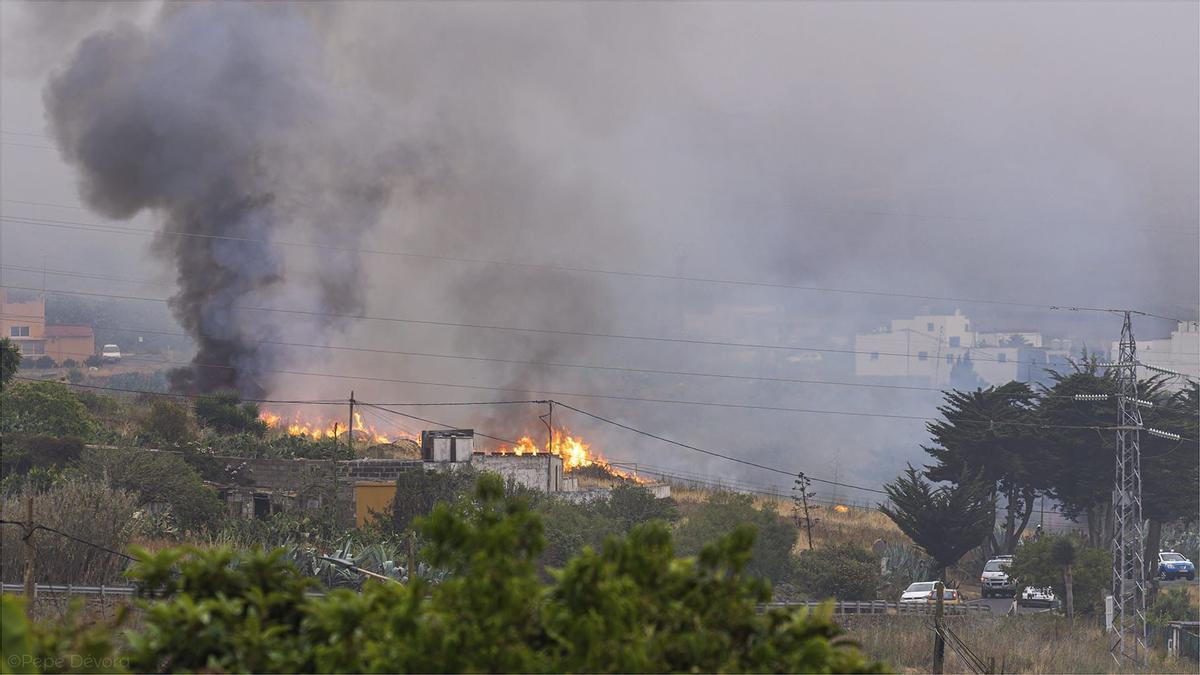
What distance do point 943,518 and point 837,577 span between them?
11.9m

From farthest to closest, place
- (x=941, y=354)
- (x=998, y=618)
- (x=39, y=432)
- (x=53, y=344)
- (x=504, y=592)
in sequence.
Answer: (x=941, y=354)
(x=53, y=344)
(x=39, y=432)
(x=998, y=618)
(x=504, y=592)

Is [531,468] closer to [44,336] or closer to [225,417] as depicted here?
[225,417]

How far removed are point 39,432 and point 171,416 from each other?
9.57 m

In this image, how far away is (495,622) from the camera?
431 cm

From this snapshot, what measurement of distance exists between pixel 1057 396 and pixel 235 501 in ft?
134

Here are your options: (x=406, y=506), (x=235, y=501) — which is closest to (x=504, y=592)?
(x=406, y=506)

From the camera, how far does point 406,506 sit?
141 feet

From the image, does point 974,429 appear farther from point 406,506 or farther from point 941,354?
point 941,354

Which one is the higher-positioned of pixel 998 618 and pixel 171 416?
pixel 171 416

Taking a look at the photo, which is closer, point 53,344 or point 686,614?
point 686,614

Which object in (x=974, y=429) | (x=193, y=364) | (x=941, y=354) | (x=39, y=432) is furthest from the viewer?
(x=941, y=354)

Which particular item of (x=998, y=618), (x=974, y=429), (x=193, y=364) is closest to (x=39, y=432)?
(x=193, y=364)

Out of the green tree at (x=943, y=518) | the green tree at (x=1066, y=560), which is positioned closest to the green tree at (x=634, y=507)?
the green tree at (x=943, y=518)

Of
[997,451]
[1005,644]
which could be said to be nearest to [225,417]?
[997,451]
